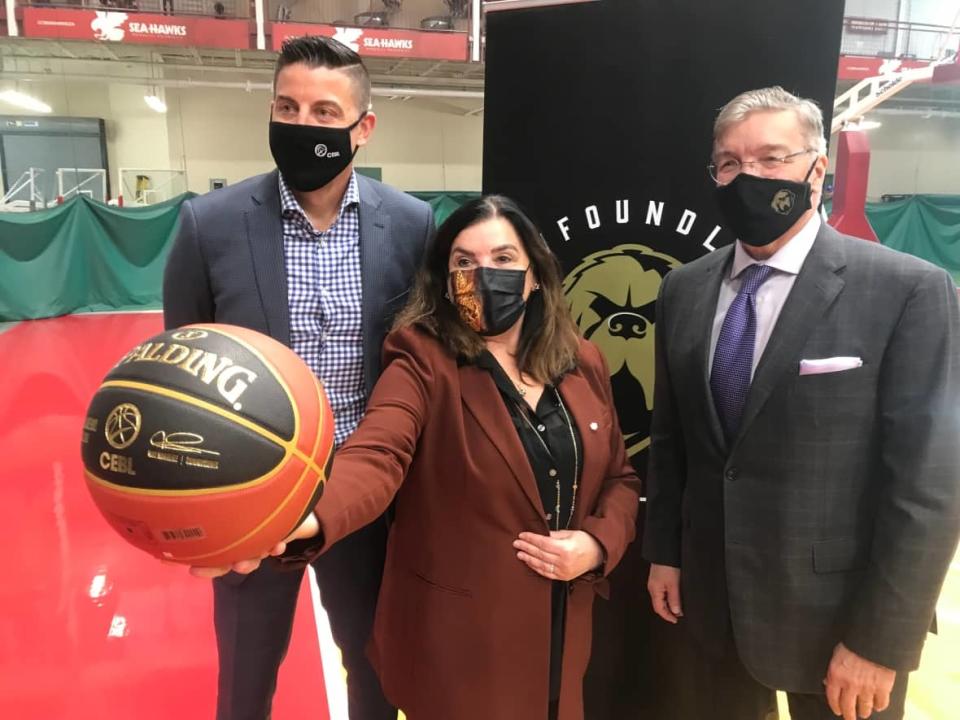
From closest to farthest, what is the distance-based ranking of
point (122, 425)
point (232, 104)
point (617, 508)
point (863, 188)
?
point (122, 425)
point (617, 508)
point (863, 188)
point (232, 104)

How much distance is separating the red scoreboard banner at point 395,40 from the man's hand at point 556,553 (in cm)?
1223

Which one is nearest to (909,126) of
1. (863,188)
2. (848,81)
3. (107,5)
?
(848,81)

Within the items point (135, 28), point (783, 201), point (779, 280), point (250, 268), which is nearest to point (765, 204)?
point (783, 201)

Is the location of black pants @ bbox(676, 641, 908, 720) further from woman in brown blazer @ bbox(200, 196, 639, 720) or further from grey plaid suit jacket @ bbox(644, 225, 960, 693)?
woman in brown blazer @ bbox(200, 196, 639, 720)

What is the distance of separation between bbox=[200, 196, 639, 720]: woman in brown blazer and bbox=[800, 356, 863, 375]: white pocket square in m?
0.43

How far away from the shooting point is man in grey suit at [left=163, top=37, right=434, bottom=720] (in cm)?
158

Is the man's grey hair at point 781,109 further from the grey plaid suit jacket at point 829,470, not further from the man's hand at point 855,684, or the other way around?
the man's hand at point 855,684

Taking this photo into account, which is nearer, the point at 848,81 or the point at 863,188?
the point at 863,188

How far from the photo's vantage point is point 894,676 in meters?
1.35

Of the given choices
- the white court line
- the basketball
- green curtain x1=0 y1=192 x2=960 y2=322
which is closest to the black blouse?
the basketball

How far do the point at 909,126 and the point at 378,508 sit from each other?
1954 centimetres

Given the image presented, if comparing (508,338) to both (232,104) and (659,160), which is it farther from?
(232,104)

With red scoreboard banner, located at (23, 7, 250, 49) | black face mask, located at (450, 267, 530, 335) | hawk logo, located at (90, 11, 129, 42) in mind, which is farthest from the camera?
hawk logo, located at (90, 11, 129, 42)
